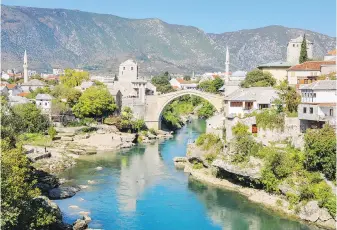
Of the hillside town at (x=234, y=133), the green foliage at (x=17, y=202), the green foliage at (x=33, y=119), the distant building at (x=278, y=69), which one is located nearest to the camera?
the green foliage at (x=17, y=202)

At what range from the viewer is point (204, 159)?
2952cm

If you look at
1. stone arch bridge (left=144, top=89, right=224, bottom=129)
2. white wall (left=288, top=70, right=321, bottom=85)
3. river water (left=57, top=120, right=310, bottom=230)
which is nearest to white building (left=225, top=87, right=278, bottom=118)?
white wall (left=288, top=70, right=321, bottom=85)

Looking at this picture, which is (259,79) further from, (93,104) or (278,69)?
(93,104)

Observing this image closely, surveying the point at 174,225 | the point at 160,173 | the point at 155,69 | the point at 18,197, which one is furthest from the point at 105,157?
the point at 155,69

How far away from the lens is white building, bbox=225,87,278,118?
30.4 metres

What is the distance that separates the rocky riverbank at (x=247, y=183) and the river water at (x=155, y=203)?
1.79 ft

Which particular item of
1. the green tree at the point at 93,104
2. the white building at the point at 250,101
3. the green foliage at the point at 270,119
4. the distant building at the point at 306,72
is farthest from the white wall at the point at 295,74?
the green tree at the point at 93,104

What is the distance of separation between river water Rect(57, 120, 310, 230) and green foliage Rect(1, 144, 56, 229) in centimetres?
333

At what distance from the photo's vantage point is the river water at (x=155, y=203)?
20.9 metres

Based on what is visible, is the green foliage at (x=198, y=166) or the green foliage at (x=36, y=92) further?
the green foliage at (x=36, y=92)

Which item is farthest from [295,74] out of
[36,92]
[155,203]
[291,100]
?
[36,92]

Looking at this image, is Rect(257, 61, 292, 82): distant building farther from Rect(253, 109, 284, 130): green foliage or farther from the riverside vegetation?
the riverside vegetation

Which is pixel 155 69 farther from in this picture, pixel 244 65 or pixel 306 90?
pixel 306 90

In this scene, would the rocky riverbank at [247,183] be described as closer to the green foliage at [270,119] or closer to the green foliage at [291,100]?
the green foliage at [270,119]
